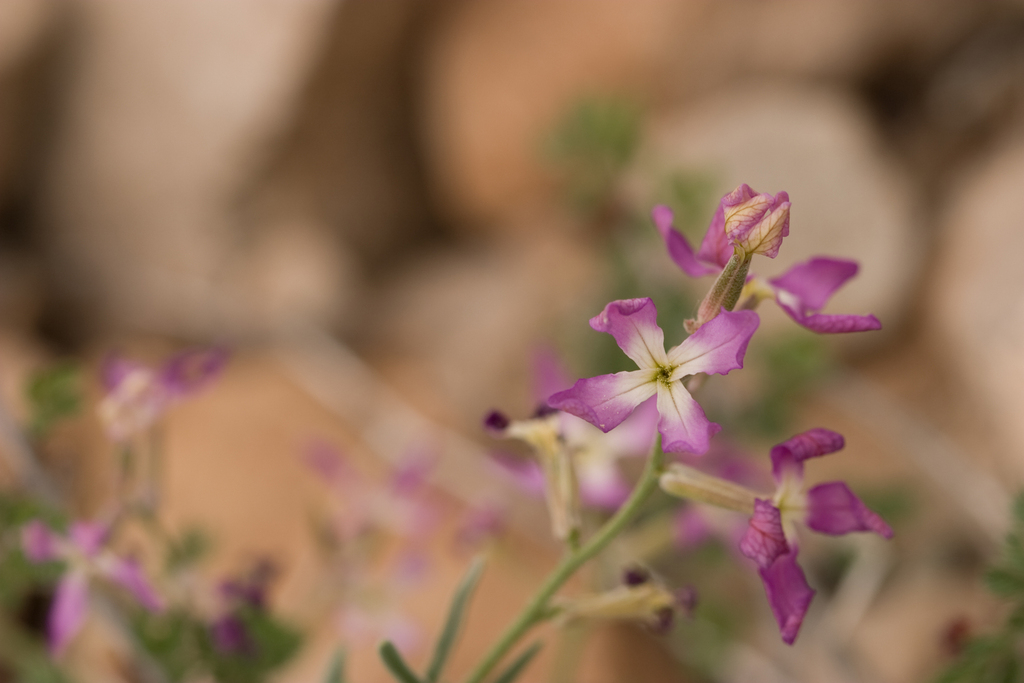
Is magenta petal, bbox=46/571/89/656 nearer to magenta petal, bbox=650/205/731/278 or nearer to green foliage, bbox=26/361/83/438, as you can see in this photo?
green foliage, bbox=26/361/83/438

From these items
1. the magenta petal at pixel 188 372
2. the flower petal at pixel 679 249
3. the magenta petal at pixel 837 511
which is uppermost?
the flower petal at pixel 679 249

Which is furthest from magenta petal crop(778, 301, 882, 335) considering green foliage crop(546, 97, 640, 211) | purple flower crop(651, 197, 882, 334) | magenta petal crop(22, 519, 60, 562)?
green foliage crop(546, 97, 640, 211)

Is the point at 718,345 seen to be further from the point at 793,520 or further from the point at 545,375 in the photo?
the point at 545,375

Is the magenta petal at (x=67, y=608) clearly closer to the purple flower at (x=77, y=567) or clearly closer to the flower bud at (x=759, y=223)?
the purple flower at (x=77, y=567)

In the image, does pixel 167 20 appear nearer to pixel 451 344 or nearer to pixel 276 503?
pixel 451 344

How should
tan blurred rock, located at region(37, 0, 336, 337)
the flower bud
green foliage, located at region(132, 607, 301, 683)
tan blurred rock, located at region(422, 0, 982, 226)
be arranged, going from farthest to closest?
tan blurred rock, located at region(37, 0, 336, 337) < tan blurred rock, located at region(422, 0, 982, 226) < green foliage, located at region(132, 607, 301, 683) < the flower bud

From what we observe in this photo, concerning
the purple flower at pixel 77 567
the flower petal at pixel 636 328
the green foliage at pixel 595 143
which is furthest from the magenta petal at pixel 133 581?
the green foliage at pixel 595 143
